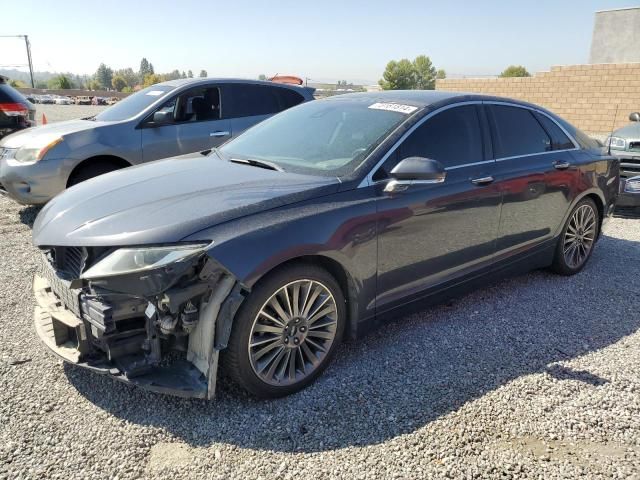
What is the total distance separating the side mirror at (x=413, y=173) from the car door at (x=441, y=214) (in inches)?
2.4

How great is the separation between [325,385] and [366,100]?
217 centimetres

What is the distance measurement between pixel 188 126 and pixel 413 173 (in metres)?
4.40

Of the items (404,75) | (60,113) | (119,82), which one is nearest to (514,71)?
(404,75)

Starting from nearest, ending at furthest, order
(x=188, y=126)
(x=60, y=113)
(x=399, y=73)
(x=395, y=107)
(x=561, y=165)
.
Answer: (x=395, y=107) → (x=561, y=165) → (x=188, y=126) → (x=60, y=113) → (x=399, y=73)

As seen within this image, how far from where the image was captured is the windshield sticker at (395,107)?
11.7ft

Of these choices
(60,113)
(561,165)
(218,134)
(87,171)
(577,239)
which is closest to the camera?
(561,165)

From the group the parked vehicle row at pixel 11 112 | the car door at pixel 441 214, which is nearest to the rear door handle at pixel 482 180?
the car door at pixel 441 214

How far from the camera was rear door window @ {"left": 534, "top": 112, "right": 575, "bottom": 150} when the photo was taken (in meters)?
4.58

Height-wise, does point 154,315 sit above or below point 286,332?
above

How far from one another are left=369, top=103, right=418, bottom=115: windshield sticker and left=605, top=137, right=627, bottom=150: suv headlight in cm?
570

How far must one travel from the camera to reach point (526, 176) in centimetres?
414

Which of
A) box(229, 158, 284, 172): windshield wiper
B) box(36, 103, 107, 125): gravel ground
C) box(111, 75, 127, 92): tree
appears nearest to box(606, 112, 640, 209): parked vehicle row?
box(229, 158, 284, 172): windshield wiper

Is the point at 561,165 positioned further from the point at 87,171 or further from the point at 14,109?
the point at 14,109

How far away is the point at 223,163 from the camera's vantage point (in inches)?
142
